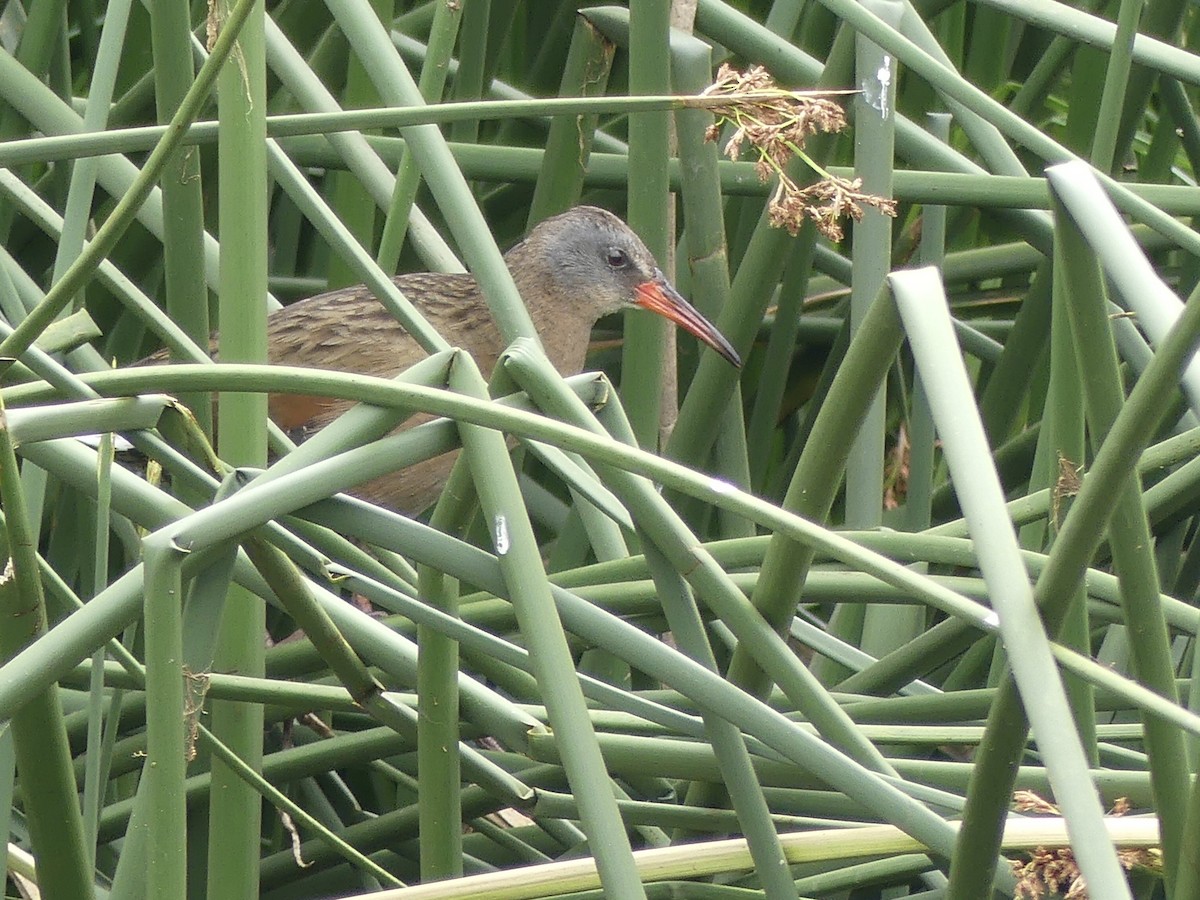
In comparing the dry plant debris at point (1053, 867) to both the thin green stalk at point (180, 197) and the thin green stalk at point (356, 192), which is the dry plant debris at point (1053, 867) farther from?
the thin green stalk at point (356, 192)

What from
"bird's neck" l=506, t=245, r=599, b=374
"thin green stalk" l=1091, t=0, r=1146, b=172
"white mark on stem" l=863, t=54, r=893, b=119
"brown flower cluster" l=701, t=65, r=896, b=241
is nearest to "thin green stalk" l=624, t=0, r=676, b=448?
"white mark on stem" l=863, t=54, r=893, b=119

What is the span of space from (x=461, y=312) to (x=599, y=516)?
1.22 m

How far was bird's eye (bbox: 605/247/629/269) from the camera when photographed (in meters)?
2.70

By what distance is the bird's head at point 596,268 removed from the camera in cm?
226

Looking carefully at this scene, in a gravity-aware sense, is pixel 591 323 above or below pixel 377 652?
above

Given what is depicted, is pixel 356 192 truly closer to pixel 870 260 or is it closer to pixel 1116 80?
pixel 870 260

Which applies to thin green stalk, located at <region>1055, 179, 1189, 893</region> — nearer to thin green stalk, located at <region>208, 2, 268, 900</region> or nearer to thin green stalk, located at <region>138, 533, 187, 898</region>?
thin green stalk, located at <region>138, 533, 187, 898</region>

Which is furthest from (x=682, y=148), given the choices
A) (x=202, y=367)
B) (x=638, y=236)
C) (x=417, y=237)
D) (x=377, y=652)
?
(x=202, y=367)

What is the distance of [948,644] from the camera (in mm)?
1528

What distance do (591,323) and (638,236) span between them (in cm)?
101

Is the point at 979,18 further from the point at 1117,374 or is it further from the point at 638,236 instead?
the point at 1117,374

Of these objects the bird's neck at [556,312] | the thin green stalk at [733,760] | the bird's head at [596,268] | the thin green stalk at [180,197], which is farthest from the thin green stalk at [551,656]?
the bird's neck at [556,312]

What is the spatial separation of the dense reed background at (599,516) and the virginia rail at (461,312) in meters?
0.15

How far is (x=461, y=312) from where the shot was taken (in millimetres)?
2768
